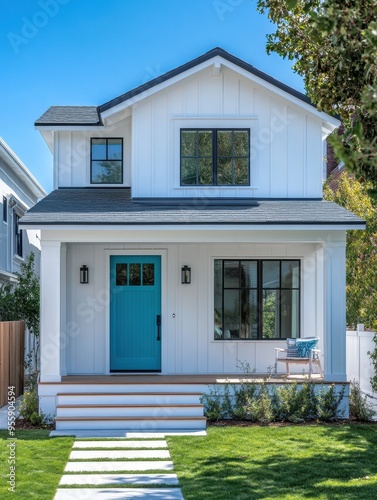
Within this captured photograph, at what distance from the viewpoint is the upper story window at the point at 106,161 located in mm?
15305

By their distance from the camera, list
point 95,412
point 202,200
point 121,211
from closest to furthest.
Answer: point 95,412 < point 121,211 < point 202,200

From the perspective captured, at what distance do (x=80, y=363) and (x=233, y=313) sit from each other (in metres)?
3.09

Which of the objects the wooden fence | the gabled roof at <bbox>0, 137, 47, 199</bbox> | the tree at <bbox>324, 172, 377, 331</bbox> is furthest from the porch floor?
the gabled roof at <bbox>0, 137, 47, 199</bbox>

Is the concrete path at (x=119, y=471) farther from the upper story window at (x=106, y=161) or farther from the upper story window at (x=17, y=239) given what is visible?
the upper story window at (x=17, y=239)

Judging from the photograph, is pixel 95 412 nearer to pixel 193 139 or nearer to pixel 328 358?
pixel 328 358

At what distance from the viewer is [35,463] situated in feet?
30.5

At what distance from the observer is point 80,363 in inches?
576

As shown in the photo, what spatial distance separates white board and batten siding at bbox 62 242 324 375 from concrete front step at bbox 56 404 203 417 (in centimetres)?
234

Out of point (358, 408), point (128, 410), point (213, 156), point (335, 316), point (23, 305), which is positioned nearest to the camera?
point (128, 410)

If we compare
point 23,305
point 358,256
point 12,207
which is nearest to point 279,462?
point 23,305

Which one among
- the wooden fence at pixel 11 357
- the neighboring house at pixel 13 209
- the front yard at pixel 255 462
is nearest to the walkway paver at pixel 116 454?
the front yard at pixel 255 462

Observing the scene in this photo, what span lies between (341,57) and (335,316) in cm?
692

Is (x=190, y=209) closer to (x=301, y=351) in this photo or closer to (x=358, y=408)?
(x=301, y=351)

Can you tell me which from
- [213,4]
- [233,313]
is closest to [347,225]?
[233,313]
